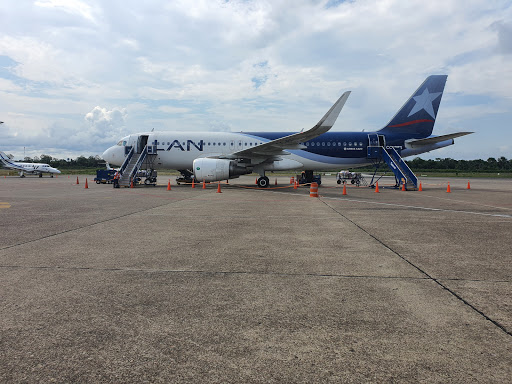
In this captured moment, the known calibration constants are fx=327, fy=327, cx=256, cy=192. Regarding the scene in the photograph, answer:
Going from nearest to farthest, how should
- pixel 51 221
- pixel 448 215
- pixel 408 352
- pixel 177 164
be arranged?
pixel 408 352 → pixel 51 221 → pixel 448 215 → pixel 177 164

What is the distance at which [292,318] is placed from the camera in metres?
2.91

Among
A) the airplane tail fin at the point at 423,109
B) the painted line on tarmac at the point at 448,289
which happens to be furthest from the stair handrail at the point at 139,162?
the painted line on tarmac at the point at 448,289

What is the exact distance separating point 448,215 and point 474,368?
28.8 feet

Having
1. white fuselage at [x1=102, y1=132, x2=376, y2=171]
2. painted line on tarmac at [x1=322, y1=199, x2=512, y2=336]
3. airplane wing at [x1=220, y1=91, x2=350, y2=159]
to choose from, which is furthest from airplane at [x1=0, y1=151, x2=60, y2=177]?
painted line on tarmac at [x1=322, y1=199, x2=512, y2=336]

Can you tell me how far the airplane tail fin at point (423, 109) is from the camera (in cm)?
2381

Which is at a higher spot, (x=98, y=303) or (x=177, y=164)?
(x=177, y=164)

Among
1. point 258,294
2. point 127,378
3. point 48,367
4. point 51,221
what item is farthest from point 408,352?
point 51,221

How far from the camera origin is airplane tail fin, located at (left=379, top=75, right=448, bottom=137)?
23.8 metres

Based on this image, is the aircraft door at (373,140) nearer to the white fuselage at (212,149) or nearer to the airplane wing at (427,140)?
the white fuselage at (212,149)

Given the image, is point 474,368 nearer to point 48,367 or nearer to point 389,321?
point 389,321

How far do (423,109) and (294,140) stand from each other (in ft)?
39.4

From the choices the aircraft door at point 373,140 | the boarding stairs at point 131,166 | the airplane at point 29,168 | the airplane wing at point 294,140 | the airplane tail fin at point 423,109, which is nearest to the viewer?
the airplane wing at point 294,140

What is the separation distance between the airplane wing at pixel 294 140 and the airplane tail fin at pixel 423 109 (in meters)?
9.66

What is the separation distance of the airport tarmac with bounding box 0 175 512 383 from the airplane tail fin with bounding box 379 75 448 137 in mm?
19171
